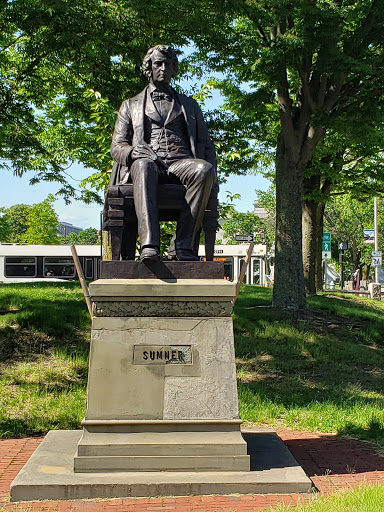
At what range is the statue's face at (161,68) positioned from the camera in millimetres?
6953

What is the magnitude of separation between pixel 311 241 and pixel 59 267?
15134 millimetres

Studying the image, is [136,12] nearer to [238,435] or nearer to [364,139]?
[364,139]

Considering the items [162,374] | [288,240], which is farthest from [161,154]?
[288,240]

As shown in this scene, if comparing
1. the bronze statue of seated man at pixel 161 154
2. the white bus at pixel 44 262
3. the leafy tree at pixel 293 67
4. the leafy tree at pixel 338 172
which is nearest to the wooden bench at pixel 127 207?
the bronze statue of seated man at pixel 161 154

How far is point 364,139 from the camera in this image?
17719 millimetres

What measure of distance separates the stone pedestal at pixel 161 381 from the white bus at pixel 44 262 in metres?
27.2

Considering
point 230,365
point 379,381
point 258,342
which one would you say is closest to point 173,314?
point 230,365

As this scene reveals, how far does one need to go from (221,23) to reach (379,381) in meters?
8.29

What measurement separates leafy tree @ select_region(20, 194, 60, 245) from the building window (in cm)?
2435

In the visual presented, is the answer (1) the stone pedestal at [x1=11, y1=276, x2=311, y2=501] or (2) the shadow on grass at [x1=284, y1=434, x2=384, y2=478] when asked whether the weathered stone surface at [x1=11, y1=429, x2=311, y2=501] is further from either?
(2) the shadow on grass at [x1=284, y1=434, x2=384, y2=478]

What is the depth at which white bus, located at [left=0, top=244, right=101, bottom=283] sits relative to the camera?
33375mm

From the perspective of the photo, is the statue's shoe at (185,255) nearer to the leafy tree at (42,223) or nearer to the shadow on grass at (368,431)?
the shadow on grass at (368,431)

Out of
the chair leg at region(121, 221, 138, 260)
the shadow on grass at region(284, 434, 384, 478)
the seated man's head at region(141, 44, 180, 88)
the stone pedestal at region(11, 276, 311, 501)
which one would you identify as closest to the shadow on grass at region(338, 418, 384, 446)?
the shadow on grass at region(284, 434, 384, 478)

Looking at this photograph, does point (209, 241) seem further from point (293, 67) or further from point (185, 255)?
point (293, 67)
